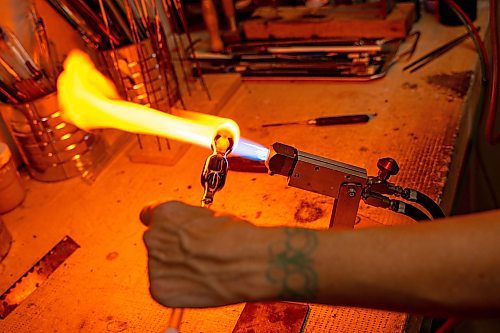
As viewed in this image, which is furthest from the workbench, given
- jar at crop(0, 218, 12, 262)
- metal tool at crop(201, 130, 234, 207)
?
metal tool at crop(201, 130, 234, 207)

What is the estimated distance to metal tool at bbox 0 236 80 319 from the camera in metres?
0.93

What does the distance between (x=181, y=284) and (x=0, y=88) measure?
80cm

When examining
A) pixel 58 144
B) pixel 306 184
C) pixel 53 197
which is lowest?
pixel 53 197

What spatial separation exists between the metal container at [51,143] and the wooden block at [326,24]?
75 centimetres

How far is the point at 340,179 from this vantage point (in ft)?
2.39

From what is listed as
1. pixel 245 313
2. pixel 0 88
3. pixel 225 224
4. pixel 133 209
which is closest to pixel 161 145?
pixel 133 209

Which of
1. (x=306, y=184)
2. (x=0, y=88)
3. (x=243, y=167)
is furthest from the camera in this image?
(x=0, y=88)

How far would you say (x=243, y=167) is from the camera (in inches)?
34.9

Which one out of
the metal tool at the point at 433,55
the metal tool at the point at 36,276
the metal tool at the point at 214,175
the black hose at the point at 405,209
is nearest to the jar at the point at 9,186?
the metal tool at the point at 36,276

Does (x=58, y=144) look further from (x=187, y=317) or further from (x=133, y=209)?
(x=187, y=317)

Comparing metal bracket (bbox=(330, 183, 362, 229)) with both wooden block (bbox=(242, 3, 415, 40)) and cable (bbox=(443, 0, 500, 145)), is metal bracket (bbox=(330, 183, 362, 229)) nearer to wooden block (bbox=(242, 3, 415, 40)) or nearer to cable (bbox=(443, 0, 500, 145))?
cable (bbox=(443, 0, 500, 145))

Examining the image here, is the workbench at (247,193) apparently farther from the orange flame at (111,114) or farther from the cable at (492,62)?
the orange flame at (111,114)

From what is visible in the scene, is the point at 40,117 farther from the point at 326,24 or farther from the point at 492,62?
the point at 492,62

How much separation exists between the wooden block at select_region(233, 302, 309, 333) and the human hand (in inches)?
10.4
